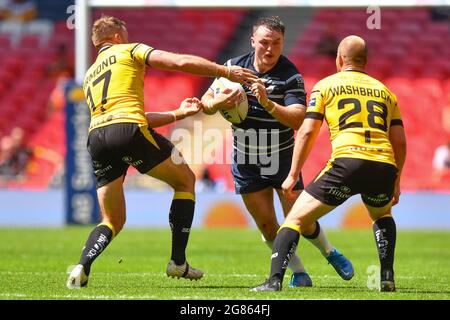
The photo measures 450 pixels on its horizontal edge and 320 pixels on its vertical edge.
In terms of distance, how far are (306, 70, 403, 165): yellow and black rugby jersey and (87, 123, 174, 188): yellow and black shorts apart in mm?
1430

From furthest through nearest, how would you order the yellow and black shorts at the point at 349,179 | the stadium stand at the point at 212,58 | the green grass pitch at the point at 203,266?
the stadium stand at the point at 212,58 < the green grass pitch at the point at 203,266 < the yellow and black shorts at the point at 349,179

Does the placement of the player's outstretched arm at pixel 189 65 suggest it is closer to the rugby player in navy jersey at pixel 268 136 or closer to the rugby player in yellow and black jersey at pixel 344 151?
the rugby player in navy jersey at pixel 268 136

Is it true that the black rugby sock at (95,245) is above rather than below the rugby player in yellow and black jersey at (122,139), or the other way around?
below

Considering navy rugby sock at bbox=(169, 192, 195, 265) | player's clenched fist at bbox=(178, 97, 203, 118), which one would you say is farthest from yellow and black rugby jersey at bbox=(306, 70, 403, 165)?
navy rugby sock at bbox=(169, 192, 195, 265)

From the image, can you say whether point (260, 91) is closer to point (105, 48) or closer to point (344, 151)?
point (344, 151)

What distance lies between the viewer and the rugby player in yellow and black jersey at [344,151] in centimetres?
812

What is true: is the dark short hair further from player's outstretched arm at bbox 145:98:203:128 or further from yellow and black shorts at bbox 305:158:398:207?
yellow and black shorts at bbox 305:158:398:207

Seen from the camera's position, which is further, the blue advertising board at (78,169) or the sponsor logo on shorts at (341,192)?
the blue advertising board at (78,169)

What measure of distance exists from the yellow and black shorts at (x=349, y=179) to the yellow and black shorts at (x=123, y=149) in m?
1.46

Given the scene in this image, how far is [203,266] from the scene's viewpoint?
11945mm

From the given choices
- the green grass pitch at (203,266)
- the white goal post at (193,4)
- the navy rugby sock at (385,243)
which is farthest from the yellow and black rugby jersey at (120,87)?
the white goal post at (193,4)
